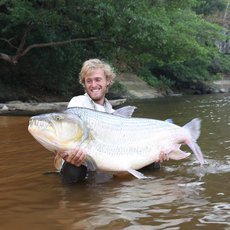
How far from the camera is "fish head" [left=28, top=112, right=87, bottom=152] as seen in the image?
429cm

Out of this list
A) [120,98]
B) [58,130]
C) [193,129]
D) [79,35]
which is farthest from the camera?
[120,98]

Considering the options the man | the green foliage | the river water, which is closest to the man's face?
the man

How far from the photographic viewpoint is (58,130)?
4367mm

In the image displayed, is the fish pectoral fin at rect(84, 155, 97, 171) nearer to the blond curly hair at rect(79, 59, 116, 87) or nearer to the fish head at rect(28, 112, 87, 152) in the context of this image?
the fish head at rect(28, 112, 87, 152)

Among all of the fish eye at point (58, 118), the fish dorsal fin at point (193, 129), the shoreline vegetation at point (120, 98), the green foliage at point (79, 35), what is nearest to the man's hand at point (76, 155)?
the fish eye at point (58, 118)

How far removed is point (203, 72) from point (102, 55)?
76.9 ft

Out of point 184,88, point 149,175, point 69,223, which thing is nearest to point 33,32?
point 149,175

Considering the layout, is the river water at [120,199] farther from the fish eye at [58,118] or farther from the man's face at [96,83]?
the man's face at [96,83]

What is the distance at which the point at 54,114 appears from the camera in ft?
14.4

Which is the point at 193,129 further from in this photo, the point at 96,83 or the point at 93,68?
the point at 93,68

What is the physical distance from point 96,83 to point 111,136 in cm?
87

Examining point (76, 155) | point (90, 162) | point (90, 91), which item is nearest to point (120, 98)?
point (90, 91)

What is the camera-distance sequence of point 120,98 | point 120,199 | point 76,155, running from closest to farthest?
point 76,155
point 120,199
point 120,98

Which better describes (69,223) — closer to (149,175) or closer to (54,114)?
(54,114)
